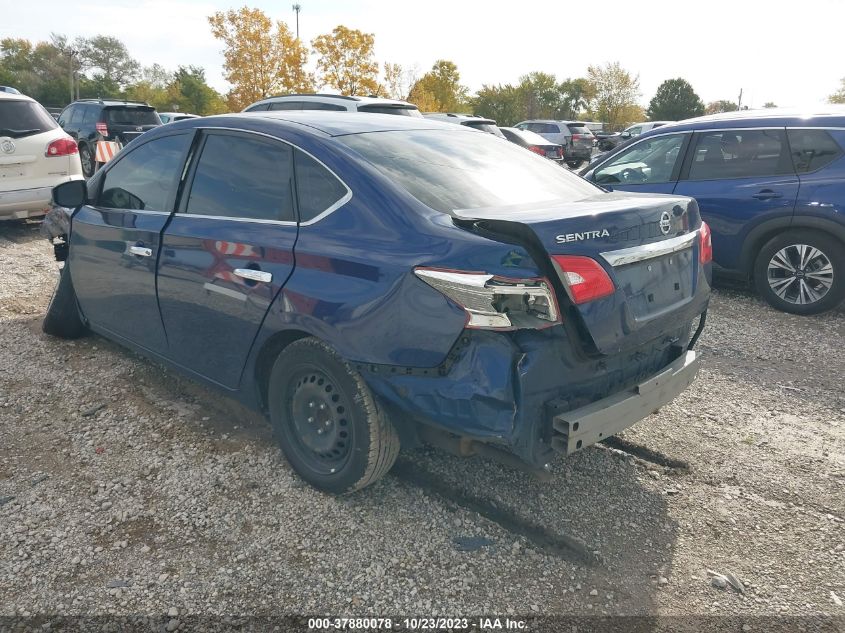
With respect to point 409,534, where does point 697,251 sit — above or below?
above

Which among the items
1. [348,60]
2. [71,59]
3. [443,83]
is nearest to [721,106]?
[443,83]

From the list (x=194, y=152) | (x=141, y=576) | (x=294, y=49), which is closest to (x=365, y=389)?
(x=141, y=576)

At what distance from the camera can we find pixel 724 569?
2676mm

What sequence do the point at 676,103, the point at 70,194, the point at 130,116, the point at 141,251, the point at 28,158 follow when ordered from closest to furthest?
the point at 141,251, the point at 70,194, the point at 28,158, the point at 130,116, the point at 676,103

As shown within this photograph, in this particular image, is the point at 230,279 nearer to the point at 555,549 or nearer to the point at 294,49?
the point at 555,549

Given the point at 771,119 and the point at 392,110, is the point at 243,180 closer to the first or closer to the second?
the point at 771,119

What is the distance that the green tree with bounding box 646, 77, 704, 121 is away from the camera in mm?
60406

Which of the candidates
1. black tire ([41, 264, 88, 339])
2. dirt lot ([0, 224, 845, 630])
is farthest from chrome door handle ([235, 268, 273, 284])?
black tire ([41, 264, 88, 339])

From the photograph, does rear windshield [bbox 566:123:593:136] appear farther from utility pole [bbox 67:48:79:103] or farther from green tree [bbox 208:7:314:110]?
utility pole [bbox 67:48:79:103]

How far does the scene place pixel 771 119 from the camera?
6.23 meters

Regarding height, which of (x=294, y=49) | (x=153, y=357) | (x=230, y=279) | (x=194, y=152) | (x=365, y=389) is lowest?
(x=153, y=357)

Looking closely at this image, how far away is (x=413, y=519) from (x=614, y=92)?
61.6 meters

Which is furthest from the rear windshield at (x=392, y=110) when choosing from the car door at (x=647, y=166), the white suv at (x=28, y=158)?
the white suv at (x=28, y=158)

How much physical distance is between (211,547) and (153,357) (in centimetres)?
160
